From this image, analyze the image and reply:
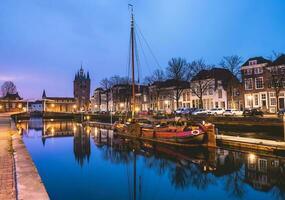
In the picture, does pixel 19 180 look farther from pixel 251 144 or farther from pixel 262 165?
pixel 251 144

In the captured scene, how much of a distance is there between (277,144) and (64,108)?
172m

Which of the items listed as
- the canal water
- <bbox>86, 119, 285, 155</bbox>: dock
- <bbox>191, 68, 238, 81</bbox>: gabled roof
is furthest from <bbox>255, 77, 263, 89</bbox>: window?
the canal water

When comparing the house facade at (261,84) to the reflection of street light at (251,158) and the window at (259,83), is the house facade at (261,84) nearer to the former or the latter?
the window at (259,83)

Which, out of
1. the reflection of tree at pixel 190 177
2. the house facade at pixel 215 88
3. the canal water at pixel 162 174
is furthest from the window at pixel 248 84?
the reflection of tree at pixel 190 177

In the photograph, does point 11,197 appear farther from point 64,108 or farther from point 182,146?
point 64,108

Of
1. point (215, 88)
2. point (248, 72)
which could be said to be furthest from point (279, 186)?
point (215, 88)

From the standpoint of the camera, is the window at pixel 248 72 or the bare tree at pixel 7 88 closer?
the window at pixel 248 72

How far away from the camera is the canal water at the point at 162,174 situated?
16.0 metres

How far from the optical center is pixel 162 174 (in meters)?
20.8

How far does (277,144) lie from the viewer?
24047mm

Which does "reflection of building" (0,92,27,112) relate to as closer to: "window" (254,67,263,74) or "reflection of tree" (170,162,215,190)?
"window" (254,67,263,74)

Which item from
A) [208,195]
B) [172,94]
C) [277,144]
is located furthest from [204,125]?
[172,94]

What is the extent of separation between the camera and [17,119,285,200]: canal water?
16.0 m

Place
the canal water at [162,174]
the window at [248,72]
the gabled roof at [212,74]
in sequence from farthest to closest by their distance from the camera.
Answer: the gabled roof at [212,74]
the window at [248,72]
the canal water at [162,174]
